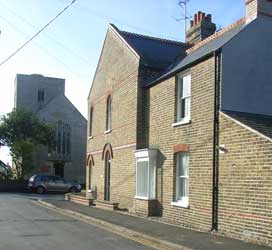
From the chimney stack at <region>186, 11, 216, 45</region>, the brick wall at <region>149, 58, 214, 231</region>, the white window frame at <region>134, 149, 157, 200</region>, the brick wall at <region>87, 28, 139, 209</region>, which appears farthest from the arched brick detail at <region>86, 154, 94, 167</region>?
the brick wall at <region>149, 58, 214, 231</region>

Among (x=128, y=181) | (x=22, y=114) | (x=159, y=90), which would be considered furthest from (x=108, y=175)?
(x=22, y=114)

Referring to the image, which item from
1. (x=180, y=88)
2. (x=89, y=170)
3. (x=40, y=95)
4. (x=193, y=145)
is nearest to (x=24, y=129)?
(x=40, y=95)

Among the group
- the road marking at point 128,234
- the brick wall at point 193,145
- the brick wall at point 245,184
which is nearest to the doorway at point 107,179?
the road marking at point 128,234

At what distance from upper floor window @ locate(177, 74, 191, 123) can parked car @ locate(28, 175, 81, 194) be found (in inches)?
1031

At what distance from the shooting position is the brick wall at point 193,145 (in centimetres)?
1708

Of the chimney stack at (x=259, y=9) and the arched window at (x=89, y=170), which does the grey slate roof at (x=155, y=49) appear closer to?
the chimney stack at (x=259, y=9)

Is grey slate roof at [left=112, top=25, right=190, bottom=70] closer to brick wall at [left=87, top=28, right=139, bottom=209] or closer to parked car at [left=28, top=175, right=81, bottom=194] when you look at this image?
brick wall at [left=87, top=28, right=139, bottom=209]

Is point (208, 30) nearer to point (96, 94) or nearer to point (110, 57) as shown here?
point (110, 57)

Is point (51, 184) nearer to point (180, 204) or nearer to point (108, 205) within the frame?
point (108, 205)

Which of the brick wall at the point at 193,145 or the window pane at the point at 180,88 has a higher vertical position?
the window pane at the point at 180,88

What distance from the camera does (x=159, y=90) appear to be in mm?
21859

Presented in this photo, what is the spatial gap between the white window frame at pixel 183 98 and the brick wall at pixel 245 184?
114 inches

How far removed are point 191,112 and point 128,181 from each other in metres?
7.08

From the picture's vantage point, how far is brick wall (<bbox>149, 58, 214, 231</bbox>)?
56.0 feet
